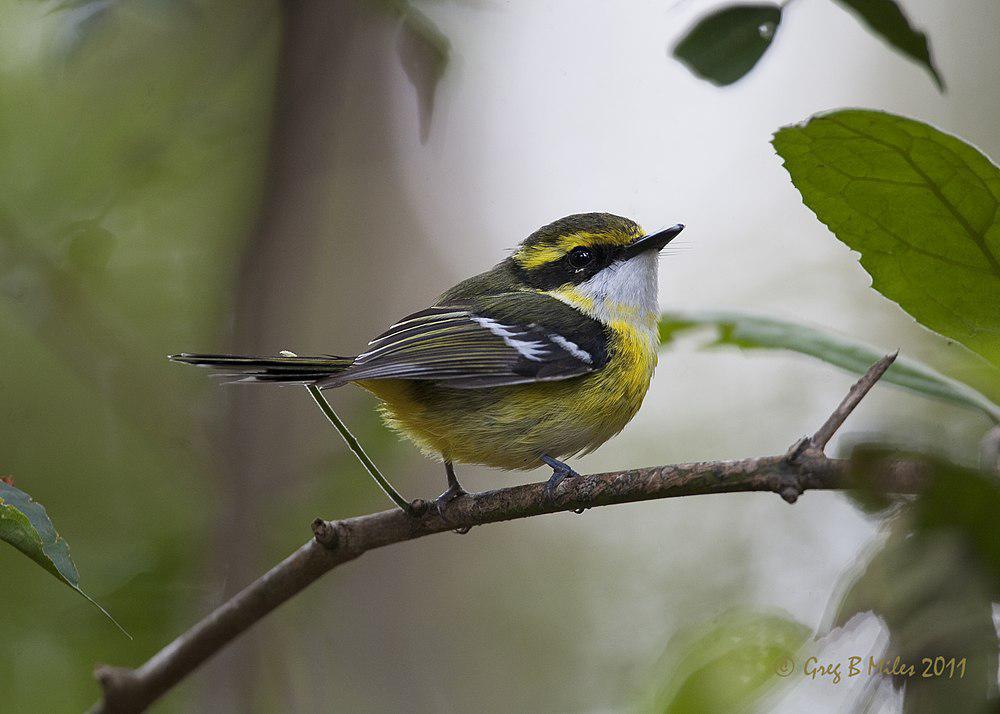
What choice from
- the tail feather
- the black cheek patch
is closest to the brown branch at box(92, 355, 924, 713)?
the tail feather

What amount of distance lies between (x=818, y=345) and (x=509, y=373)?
3.27 ft

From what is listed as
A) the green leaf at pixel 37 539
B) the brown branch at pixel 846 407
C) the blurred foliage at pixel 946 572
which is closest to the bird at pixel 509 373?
the green leaf at pixel 37 539

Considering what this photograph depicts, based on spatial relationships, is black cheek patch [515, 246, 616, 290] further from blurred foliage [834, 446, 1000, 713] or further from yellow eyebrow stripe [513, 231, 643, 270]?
blurred foliage [834, 446, 1000, 713]

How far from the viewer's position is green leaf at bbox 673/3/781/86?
161 centimetres

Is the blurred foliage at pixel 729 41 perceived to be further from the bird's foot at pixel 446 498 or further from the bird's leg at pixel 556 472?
the bird's foot at pixel 446 498

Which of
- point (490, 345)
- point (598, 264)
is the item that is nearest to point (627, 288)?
point (598, 264)

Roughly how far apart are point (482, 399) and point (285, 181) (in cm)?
220

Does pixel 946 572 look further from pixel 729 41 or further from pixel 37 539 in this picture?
pixel 729 41

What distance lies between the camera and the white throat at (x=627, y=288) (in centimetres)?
301

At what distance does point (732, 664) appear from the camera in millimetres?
961

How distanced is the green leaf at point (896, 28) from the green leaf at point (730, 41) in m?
0.21

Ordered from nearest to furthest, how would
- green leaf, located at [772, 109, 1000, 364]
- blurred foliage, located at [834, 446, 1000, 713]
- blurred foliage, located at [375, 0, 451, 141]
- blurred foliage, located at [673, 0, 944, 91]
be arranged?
blurred foliage, located at [834, 446, 1000, 713]
green leaf, located at [772, 109, 1000, 364]
blurred foliage, located at [673, 0, 944, 91]
blurred foliage, located at [375, 0, 451, 141]

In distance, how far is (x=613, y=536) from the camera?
5.69 meters

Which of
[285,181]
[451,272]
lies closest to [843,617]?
[285,181]
